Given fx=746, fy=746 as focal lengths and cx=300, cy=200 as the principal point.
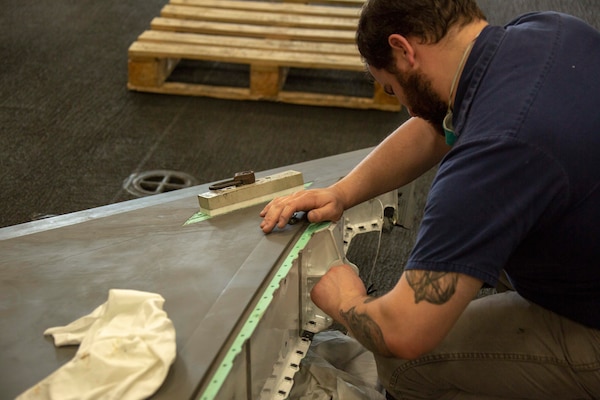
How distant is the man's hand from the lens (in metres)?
1.77

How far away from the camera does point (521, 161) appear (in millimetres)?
1295

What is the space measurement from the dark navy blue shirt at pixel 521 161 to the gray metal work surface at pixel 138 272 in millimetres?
405

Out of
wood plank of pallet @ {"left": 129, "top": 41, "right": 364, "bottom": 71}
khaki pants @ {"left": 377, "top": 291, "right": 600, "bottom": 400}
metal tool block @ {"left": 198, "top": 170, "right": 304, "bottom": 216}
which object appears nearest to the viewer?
khaki pants @ {"left": 377, "top": 291, "right": 600, "bottom": 400}

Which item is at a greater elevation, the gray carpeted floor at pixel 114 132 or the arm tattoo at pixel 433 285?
the arm tattoo at pixel 433 285

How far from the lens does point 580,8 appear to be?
5.02 m

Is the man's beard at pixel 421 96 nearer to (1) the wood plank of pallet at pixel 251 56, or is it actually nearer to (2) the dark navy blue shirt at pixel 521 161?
(2) the dark navy blue shirt at pixel 521 161

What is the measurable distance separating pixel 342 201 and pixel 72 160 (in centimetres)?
176

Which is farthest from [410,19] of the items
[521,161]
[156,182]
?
[156,182]

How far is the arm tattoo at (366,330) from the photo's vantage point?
58.1 inches

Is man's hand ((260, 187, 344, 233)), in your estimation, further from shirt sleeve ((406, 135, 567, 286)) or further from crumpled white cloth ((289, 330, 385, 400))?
shirt sleeve ((406, 135, 567, 286))

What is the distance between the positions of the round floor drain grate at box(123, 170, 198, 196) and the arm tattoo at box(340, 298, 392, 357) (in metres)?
1.63

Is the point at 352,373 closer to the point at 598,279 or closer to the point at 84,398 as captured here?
the point at 598,279

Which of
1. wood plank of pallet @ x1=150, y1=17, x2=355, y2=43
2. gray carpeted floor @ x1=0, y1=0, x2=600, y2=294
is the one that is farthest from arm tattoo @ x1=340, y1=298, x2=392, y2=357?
wood plank of pallet @ x1=150, y1=17, x2=355, y2=43

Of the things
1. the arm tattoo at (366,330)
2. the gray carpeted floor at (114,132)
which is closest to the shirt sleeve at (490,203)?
the arm tattoo at (366,330)
